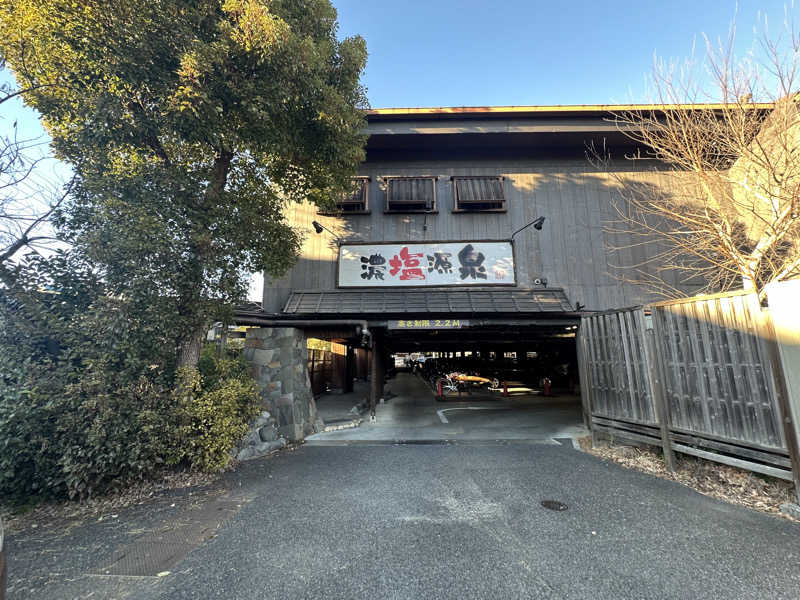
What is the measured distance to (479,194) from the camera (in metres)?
9.48

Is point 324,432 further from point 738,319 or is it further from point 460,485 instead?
point 738,319

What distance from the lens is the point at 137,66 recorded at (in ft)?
15.5

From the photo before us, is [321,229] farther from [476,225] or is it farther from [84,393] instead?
[84,393]

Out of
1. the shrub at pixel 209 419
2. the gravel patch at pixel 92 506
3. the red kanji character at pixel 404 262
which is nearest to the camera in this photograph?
the gravel patch at pixel 92 506

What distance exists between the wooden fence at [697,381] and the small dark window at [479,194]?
14.7 ft

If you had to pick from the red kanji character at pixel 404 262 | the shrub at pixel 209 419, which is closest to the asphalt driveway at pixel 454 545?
the shrub at pixel 209 419

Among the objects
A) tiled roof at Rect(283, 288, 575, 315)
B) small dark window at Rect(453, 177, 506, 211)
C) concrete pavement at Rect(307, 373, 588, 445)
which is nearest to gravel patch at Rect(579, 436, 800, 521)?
concrete pavement at Rect(307, 373, 588, 445)

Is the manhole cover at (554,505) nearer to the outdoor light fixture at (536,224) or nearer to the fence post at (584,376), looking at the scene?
the fence post at (584,376)

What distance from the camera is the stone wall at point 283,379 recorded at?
784 centimetres

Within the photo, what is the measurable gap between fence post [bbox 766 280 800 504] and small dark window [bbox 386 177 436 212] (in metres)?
7.25

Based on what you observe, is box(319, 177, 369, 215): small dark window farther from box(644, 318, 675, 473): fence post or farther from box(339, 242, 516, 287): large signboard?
box(644, 318, 675, 473): fence post

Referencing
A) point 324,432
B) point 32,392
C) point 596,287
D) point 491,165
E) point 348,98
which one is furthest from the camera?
point 491,165

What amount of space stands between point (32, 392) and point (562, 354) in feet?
66.5

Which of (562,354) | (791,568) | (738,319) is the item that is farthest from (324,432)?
(562,354)
